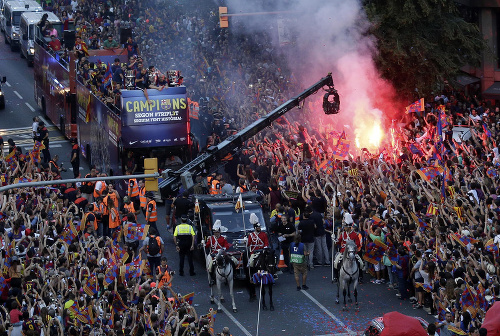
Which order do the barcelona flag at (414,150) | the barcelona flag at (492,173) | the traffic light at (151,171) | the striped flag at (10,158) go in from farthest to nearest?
the striped flag at (10,158), the barcelona flag at (414,150), the barcelona flag at (492,173), the traffic light at (151,171)

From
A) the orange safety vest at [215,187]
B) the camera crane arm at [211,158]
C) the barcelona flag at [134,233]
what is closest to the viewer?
the barcelona flag at [134,233]

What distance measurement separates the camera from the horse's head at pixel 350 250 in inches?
815

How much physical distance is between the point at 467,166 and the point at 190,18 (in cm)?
2373

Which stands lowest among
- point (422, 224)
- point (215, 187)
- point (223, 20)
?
point (422, 224)

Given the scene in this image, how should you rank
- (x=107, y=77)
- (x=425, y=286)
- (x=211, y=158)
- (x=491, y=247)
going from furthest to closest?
1. (x=107, y=77)
2. (x=211, y=158)
3. (x=425, y=286)
4. (x=491, y=247)

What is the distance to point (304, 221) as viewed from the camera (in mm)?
23219

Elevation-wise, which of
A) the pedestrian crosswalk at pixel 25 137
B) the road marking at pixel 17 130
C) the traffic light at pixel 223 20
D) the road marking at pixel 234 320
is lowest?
the road marking at pixel 234 320

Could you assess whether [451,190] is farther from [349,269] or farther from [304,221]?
[349,269]

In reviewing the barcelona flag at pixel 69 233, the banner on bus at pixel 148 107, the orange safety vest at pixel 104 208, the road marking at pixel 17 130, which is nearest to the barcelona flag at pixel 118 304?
the barcelona flag at pixel 69 233

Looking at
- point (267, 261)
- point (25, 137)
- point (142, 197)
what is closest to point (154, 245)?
point (267, 261)

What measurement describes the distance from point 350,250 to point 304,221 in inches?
106

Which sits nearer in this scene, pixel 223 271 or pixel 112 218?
pixel 223 271

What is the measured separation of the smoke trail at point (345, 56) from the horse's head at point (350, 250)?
11.1 metres

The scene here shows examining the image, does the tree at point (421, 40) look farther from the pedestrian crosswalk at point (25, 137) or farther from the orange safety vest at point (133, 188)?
the pedestrian crosswalk at point (25, 137)
